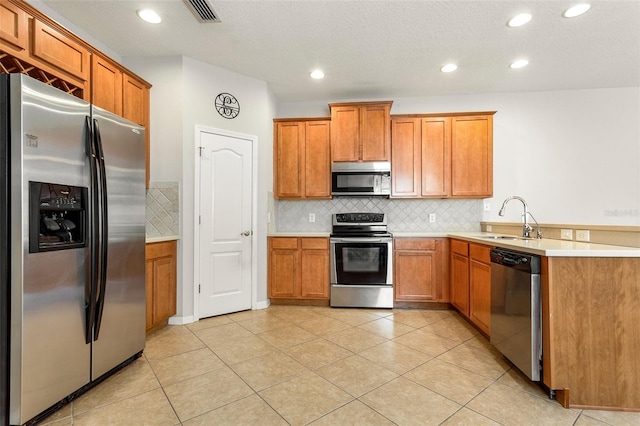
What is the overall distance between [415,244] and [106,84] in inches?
141

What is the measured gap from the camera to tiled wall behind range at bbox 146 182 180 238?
3.07m

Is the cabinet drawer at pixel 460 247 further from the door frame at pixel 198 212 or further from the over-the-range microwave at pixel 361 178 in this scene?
the door frame at pixel 198 212

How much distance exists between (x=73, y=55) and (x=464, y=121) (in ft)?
13.5

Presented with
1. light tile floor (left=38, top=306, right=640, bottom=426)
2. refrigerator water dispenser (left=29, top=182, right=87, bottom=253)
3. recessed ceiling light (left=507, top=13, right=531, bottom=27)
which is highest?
recessed ceiling light (left=507, top=13, right=531, bottom=27)

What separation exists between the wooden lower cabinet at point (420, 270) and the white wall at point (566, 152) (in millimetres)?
1154


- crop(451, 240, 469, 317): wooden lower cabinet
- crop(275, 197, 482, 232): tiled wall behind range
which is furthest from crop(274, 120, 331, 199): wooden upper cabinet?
crop(451, 240, 469, 317): wooden lower cabinet

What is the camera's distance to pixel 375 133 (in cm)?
380

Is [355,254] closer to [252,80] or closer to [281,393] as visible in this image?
[281,393]

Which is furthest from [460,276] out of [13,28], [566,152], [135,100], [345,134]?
[13,28]

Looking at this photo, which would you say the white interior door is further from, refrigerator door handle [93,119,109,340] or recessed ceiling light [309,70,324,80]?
refrigerator door handle [93,119,109,340]

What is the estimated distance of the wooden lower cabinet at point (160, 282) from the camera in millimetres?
2672

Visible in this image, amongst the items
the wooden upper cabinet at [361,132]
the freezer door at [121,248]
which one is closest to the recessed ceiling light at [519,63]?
the wooden upper cabinet at [361,132]

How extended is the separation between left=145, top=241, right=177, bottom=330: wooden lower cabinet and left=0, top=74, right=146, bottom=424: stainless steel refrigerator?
559 millimetres

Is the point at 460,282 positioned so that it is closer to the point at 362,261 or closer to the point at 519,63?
the point at 362,261
